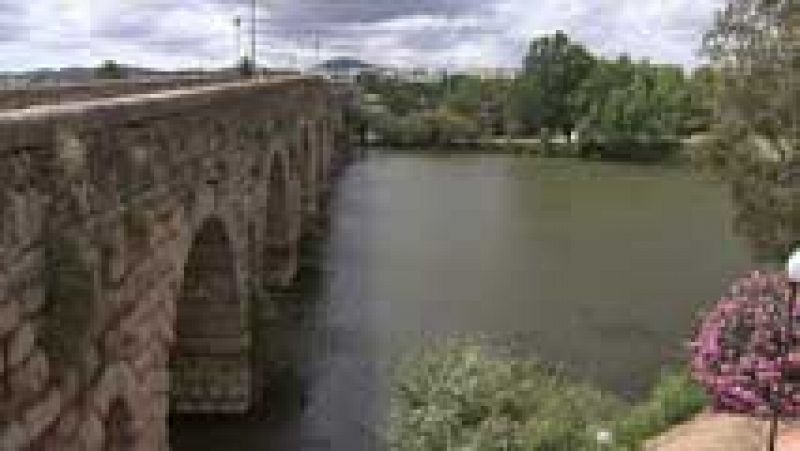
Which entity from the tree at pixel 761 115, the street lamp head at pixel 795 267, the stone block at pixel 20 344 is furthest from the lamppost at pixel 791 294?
the tree at pixel 761 115

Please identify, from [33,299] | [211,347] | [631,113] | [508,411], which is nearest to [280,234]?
[211,347]

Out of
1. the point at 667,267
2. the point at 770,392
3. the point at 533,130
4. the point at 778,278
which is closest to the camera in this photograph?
the point at 770,392

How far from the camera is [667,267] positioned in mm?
40594

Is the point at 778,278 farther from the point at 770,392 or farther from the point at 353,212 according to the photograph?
the point at 353,212

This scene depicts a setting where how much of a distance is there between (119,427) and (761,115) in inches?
604

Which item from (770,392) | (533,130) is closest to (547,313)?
(770,392)

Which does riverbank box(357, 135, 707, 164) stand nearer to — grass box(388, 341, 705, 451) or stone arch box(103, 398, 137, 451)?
grass box(388, 341, 705, 451)

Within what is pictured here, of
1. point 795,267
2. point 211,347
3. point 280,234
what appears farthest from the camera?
point 280,234

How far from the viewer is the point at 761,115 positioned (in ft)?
80.3

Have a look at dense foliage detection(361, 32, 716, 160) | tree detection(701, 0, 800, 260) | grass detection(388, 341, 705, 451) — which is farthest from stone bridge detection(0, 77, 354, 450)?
dense foliage detection(361, 32, 716, 160)

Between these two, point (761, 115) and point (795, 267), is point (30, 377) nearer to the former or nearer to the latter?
point (795, 267)

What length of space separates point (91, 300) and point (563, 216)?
45000mm

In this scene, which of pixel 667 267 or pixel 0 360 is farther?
pixel 667 267

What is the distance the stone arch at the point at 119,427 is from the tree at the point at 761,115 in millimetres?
14072
